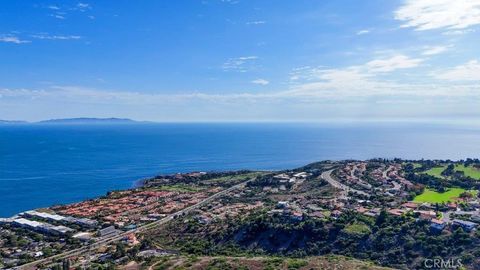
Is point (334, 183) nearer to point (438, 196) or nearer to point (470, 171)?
point (438, 196)

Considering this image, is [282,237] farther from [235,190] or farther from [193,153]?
[193,153]

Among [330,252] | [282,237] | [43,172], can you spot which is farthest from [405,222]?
[43,172]

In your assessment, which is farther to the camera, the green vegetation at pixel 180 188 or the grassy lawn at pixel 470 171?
the green vegetation at pixel 180 188

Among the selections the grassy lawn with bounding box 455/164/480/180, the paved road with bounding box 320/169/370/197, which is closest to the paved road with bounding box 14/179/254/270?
the paved road with bounding box 320/169/370/197

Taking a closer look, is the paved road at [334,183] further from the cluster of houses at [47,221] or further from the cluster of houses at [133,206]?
the cluster of houses at [47,221]

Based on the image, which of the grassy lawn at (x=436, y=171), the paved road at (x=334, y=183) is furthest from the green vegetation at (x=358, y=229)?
the grassy lawn at (x=436, y=171)
